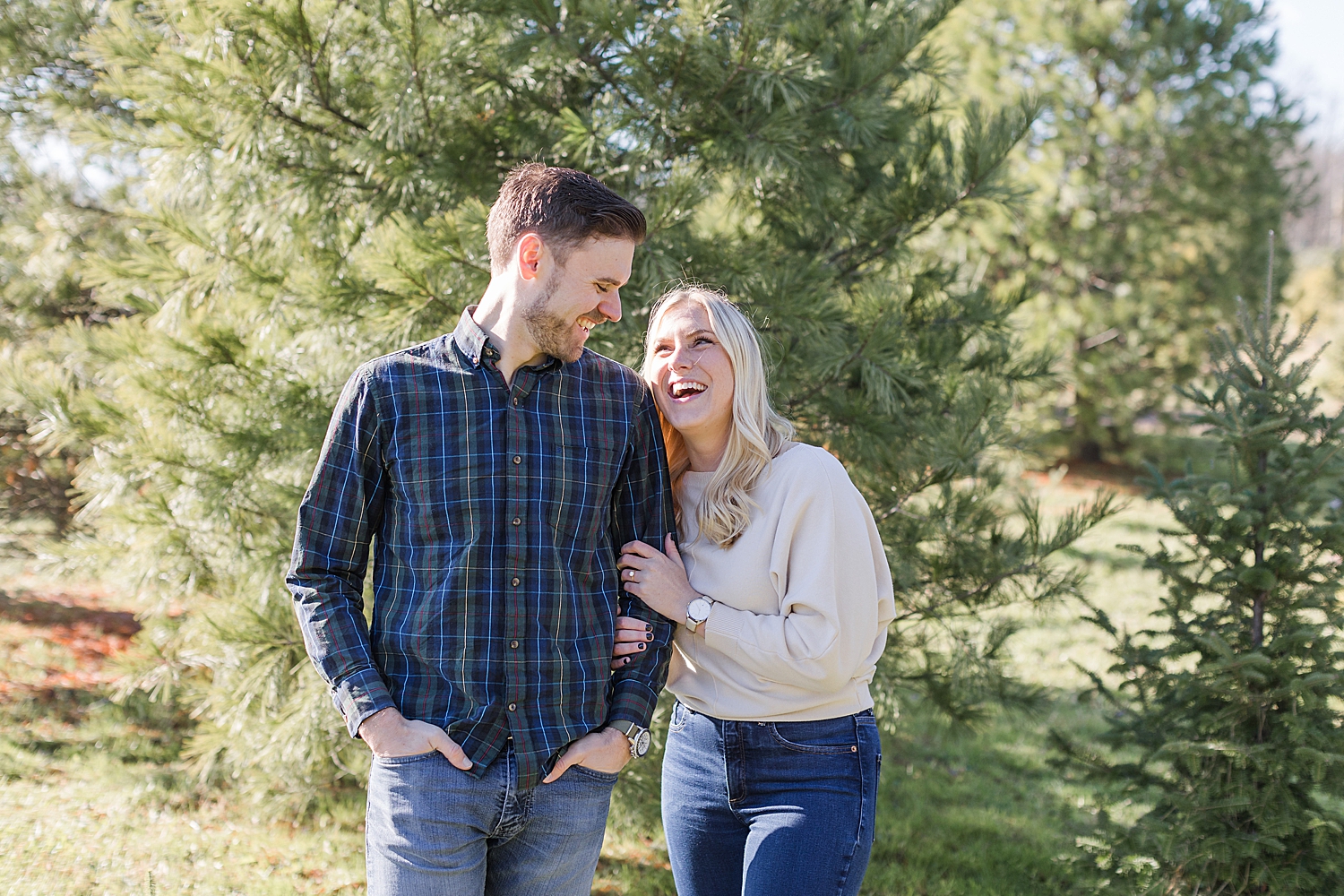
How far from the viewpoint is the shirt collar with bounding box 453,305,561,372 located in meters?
1.99

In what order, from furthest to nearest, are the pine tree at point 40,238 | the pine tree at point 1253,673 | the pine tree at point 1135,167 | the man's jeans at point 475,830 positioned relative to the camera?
the pine tree at point 1135,167
the pine tree at point 40,238
the pine tree at point 1253,673
the man's jeans at point 475,830

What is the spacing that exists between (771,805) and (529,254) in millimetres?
1271

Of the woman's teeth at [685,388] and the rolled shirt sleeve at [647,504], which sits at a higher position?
the woman's teeth at [685,388]

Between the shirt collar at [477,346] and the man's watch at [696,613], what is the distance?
1.98 feet

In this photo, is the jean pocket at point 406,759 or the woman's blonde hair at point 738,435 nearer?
the jean pocket at point 406,759

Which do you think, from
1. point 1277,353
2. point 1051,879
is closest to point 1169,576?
point 1277,353

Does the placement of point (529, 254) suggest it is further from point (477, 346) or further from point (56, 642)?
point (56, 642)

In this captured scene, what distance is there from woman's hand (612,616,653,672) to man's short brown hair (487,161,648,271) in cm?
79

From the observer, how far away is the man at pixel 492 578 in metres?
1.83

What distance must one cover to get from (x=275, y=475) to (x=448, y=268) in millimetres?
1071

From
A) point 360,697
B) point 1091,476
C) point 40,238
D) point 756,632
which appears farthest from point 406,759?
point 1091,476

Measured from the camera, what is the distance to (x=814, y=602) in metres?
1.99

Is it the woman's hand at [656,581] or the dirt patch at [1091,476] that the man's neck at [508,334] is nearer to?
the woman's hand at [656,581]

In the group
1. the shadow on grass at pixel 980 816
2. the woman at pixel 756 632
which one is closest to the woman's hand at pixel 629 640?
the woman at pixel 756 632
